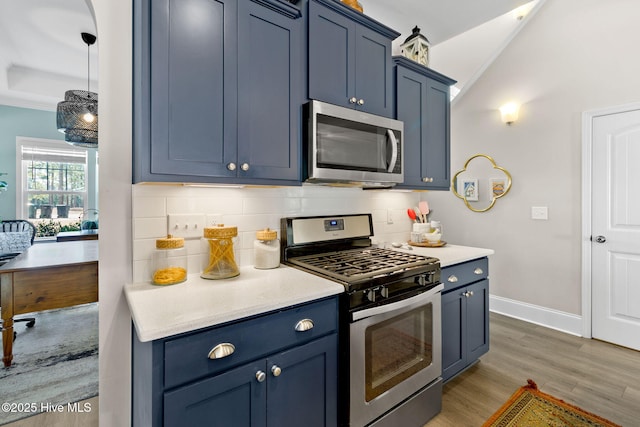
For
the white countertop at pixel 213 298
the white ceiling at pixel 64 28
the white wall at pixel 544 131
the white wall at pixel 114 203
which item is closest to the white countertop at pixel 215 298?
the white countertop at pixel 213 298

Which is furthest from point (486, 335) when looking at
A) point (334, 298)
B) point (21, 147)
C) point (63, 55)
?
point (21, 147)

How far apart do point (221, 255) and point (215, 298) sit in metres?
0.35

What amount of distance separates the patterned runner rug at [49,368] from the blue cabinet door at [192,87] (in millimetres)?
1976

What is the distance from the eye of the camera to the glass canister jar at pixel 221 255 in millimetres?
1475

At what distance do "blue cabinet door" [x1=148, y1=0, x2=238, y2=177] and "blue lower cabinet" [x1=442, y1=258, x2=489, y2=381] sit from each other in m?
1.57

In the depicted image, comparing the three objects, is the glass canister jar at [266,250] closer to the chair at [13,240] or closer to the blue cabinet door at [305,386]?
the blue cabinet door at [305,386]

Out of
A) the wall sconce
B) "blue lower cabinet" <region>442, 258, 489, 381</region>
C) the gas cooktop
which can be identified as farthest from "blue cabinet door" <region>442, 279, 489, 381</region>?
the wall sconce

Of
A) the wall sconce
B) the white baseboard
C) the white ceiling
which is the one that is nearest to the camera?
the white ceiling

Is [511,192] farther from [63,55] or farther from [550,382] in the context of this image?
[63,55]

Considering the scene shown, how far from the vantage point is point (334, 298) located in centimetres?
135

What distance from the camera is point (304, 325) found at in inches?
48.6

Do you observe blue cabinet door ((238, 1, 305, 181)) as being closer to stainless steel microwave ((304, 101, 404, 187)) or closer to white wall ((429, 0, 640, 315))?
stainless steel microwave ((304, 101, 404, 187))

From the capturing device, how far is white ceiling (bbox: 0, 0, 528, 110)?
Answer: 8.24 feet

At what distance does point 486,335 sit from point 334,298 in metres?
1.64
